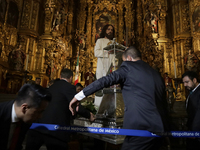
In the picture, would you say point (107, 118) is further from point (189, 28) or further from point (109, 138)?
point (189, 28)

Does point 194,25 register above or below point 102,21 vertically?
below

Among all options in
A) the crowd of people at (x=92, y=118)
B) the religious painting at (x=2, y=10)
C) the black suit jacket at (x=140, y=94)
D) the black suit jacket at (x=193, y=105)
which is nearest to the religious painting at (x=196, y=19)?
the black suit jacket at (x=193, y=105)

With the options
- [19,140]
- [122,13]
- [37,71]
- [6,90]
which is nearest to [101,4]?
[122,13]

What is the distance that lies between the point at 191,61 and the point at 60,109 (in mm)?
8968

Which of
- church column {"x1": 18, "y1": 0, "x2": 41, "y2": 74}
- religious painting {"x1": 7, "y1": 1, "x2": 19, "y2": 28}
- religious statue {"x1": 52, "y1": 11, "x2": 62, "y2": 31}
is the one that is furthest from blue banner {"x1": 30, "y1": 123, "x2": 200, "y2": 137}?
religious statue {"x1": 52, "y1": 11, "x2": 62, "y2": 31}

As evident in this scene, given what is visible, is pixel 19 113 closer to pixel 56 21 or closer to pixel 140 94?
pixel 140 94

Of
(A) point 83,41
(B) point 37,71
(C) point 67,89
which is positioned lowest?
(C) point 67,89

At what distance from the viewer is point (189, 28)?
9.70 m

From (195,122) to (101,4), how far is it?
14353 millimetres

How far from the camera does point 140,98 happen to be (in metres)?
1.40

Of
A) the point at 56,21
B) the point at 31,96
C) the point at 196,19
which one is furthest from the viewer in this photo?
the point at 56,21

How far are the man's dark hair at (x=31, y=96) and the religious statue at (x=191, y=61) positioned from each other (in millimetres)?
9220

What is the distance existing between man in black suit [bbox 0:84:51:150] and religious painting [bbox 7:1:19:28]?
9.67 m

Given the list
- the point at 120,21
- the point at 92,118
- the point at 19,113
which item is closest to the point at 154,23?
the point at 120,21
